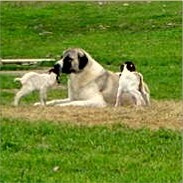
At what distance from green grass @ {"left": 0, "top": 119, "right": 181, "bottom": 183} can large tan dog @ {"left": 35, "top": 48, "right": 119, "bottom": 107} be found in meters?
2.59

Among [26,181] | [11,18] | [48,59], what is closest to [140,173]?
[26,181]

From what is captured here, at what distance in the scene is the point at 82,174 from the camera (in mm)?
8727

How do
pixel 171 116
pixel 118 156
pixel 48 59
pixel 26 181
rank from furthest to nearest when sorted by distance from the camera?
1. pixel 48 59
2. pixel 171 116
3. pixel 118 156
4. pixel 26 181

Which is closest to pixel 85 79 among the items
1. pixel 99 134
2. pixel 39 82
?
pixel 39 82

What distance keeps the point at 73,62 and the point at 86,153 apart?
4353mm

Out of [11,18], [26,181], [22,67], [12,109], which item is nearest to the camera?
[26,181]

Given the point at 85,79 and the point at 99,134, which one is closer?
the point at 99,134

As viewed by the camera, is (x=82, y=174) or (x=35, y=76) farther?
(x=35, y=76)

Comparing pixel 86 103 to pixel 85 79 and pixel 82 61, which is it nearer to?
pixel 85 79

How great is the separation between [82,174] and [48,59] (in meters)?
13.6

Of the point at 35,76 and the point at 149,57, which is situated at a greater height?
the point at 35,76

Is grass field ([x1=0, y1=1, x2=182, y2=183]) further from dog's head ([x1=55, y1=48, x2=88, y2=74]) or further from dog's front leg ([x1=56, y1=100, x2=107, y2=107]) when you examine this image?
dog's head ([x1=55, y1=48, x2=88, y2=74])

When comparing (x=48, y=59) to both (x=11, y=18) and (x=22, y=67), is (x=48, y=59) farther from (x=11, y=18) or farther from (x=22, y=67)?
(x=11, y=18)

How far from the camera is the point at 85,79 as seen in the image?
14016 mm
